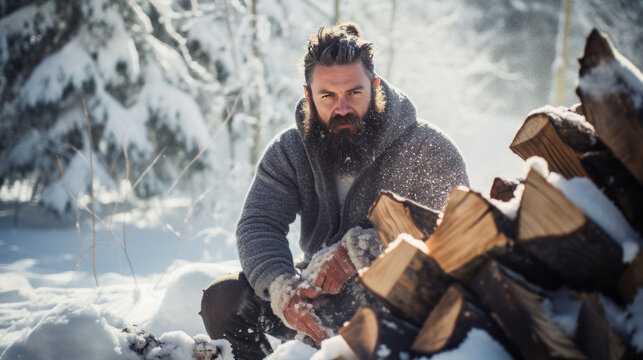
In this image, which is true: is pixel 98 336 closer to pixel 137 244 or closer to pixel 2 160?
pixel 137 244

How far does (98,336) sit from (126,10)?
6.07 meters

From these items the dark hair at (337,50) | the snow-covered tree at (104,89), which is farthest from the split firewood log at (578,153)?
the snow-covered tree at (104,89)

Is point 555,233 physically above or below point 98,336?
above

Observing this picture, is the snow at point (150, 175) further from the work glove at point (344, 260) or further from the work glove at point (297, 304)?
the work glove at point (297, 304)

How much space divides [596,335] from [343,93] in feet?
5.20

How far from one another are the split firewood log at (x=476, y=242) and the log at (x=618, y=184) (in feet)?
0.64

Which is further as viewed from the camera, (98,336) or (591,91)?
(98,336)

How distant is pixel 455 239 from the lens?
81 centimetres

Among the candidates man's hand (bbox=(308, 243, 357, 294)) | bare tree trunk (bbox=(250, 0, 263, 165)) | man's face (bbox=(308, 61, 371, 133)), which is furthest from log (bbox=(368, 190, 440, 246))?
bare tree trunk (bbox=(250, 0, 263, 165))

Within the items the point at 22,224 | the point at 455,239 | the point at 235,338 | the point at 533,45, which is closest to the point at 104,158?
the point at 22,224

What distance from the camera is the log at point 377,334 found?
0.78 m

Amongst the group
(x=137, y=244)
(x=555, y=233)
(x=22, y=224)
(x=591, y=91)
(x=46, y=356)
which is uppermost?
(x=591, y=91)

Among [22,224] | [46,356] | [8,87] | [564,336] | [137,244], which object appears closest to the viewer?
[564,336]

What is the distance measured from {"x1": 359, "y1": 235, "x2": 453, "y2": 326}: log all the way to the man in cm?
69
